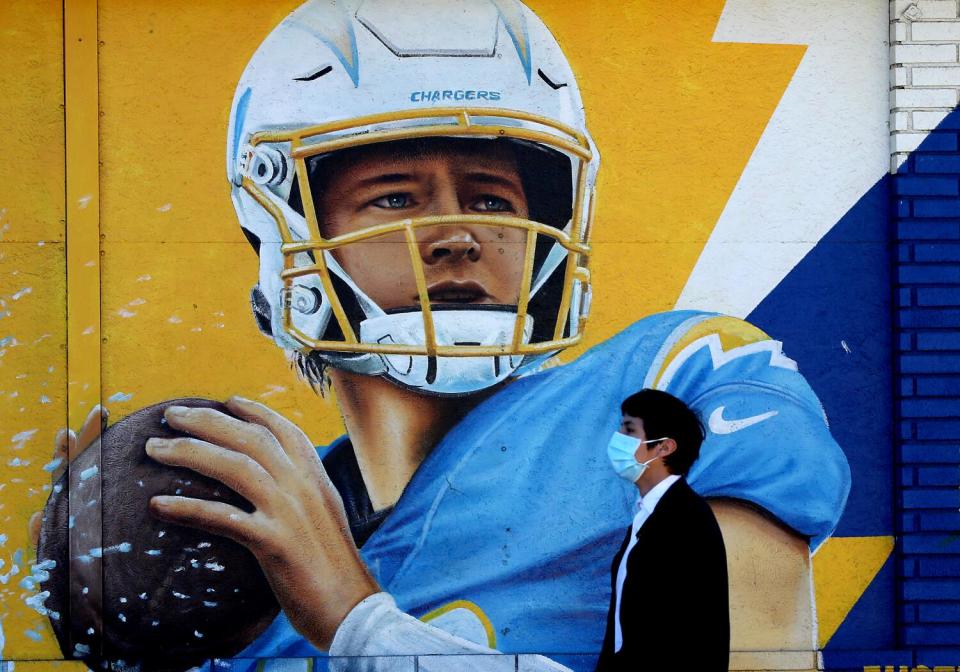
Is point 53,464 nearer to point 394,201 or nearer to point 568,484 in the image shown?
point 394,201

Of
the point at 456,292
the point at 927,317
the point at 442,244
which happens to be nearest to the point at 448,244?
the point at 442,244

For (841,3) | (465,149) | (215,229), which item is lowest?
(215,229)

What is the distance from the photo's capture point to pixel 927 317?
14.6 feet

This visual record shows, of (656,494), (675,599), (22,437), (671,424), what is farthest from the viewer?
(22,437)

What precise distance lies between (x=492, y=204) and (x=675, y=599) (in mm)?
2032

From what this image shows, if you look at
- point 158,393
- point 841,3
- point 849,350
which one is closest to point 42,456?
point 158,393

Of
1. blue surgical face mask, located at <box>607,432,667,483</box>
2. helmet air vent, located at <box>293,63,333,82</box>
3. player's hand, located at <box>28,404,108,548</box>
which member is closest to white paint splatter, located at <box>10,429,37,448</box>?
player's hand, located at <box>28,404,108,548</box>

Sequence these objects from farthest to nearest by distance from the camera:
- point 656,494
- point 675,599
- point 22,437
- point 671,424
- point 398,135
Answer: point 22,437 → point 398,135 → point 671,424 → point 656,494 → point 675,599

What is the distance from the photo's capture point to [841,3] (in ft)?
14.7

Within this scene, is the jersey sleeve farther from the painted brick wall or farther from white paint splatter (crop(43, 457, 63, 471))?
white paint splatter (crop(43, 457, 63, 471))

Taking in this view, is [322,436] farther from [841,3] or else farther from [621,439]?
[841,3]

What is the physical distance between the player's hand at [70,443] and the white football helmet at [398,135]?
31.5 inches

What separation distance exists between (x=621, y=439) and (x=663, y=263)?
1.33 metres

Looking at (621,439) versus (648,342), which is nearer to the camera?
(621,439)
